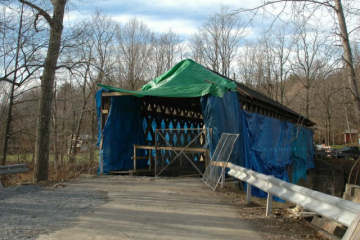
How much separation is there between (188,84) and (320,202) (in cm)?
Result: 894

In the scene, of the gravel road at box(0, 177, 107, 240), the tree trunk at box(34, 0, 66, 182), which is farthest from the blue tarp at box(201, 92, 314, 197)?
the tree trunk at box(34, 0, 66, 182)

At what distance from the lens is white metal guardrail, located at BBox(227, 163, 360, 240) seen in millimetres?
2934

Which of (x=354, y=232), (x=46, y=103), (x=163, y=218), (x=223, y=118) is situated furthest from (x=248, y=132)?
(x=354, y=232)

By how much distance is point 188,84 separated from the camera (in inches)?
505

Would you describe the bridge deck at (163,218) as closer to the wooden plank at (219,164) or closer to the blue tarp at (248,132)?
the wooden plank at (219,164)

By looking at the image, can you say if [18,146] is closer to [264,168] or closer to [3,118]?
[3,118]

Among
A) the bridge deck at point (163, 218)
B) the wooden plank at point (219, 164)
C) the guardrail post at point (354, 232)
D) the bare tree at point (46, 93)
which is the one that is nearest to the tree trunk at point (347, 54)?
the wooden plank at point (219, 164)

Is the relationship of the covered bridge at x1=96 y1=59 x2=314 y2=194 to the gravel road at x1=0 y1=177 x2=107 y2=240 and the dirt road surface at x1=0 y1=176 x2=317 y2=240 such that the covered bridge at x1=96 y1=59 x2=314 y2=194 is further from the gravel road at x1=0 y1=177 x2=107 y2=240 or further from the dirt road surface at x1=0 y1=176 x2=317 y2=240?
the gravel road at x1=0 y1=177 x2=107 y2=240

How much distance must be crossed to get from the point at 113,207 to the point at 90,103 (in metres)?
28.7

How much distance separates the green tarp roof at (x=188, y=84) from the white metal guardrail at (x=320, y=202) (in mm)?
5016

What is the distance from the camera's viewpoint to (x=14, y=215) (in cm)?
575

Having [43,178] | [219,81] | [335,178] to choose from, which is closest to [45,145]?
[43,178]

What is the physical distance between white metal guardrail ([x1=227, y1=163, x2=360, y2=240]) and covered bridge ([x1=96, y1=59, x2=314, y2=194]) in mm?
3759

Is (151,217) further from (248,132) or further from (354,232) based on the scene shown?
(248,132)
